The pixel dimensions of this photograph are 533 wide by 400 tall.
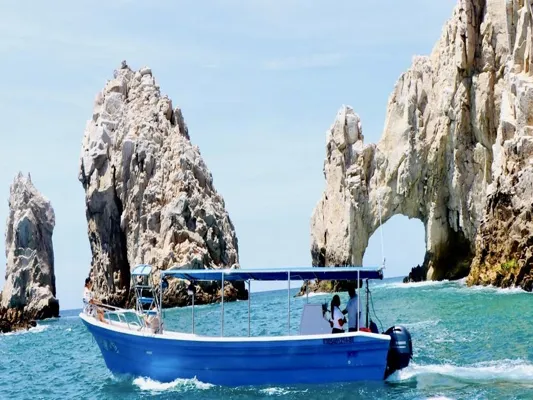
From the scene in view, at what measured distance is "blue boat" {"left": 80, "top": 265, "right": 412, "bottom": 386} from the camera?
1936 centimetres

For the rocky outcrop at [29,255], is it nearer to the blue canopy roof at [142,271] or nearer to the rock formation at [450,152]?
the rock formation at [450,152]

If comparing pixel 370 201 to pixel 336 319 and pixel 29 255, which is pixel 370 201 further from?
pixel 336 319

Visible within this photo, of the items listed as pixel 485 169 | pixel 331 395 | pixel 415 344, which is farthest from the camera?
pixel 485 169

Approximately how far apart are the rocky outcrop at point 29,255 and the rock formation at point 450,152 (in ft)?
85.6

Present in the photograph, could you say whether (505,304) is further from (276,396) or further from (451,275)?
(451,275)

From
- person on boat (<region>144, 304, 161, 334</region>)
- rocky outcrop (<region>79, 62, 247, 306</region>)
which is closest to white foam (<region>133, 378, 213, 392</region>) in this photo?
person on boat (<region>144, 304, 161, 334</region>)

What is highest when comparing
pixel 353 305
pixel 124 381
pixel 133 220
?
pixel 133 220

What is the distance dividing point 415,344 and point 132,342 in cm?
919

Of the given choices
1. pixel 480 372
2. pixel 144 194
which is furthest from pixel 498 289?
pixel 144 194

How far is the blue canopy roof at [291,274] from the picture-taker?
20.3m

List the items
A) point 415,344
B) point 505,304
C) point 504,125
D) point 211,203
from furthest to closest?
1. point 211,203
2. point 504,125
3. point 505,304
4. point 415,344

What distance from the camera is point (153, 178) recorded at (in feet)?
231

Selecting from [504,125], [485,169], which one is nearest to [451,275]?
[485,169]

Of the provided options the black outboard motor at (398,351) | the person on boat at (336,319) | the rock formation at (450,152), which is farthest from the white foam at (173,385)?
the rock formation at (450,152)
